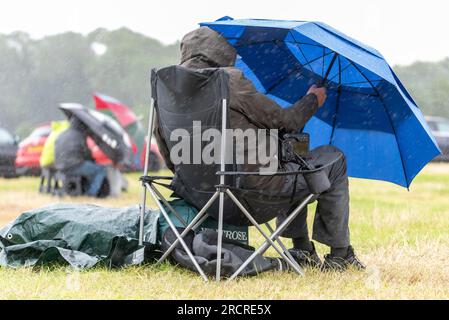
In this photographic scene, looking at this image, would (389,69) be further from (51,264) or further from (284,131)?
(51,264)

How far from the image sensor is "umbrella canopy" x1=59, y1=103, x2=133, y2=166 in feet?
38.6

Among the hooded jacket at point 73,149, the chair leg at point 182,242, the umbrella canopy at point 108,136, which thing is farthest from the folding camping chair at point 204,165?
the hooded jacket at point 73,149

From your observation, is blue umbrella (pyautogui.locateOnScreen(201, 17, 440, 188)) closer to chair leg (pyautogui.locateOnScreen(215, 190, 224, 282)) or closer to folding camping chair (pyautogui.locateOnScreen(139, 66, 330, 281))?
folding camping chair (pyautogui.locateOnScreen(139, 66, 330, 281))

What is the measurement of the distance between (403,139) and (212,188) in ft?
4.91

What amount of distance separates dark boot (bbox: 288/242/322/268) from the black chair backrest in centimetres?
77

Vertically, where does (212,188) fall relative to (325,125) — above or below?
below

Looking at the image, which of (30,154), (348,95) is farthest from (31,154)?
(348,95)

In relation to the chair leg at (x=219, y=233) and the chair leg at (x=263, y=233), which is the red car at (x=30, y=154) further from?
the chair leg at (x=219, y=233)

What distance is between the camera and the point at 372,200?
39.2 feet

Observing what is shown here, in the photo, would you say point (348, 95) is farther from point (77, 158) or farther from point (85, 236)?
point (77, 158)

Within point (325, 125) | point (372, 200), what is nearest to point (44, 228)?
point (325, 125)

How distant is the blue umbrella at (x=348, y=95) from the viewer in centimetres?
512

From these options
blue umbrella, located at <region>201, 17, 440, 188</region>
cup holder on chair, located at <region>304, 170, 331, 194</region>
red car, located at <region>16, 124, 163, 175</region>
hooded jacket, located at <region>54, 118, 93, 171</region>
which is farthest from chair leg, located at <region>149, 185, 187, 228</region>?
red car, located at <region>16, 124, 163, 175</region>
